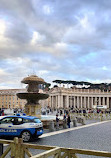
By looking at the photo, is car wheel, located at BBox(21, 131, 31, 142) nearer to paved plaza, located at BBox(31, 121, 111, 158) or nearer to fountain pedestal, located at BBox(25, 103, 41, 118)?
paved plaza, located at BBox(31, 121, 111, 158)

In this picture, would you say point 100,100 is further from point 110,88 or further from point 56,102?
point 110,88

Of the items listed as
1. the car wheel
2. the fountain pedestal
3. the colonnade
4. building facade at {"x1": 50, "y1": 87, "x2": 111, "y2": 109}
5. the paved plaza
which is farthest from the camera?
the colonnade

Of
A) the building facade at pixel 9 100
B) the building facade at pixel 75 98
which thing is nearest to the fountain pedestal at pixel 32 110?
the building facade at pixel 75 98

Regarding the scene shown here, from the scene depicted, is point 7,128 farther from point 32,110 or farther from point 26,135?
point 32,110

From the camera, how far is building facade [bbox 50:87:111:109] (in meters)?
115

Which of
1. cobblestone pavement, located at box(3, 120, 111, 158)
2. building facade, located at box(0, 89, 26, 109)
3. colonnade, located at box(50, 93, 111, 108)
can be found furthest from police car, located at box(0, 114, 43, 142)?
building facade, located at box(0, 89, 26, 109)

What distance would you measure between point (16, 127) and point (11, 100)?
122 m

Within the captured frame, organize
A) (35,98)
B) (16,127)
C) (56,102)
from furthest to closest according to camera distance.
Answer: (56,102)
(35,98)
(16,127)

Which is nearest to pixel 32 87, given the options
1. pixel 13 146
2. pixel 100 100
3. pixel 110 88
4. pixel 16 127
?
pixel 16 127

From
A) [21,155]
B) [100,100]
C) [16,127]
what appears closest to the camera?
[21,155]

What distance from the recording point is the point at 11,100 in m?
133

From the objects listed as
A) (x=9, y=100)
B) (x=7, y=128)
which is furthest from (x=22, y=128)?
(x=9, y=100)

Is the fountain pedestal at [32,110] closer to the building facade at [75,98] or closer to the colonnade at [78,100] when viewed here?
the building facade at [75,98]

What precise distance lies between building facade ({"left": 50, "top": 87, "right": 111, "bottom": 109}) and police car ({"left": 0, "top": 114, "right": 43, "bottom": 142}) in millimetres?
97853
